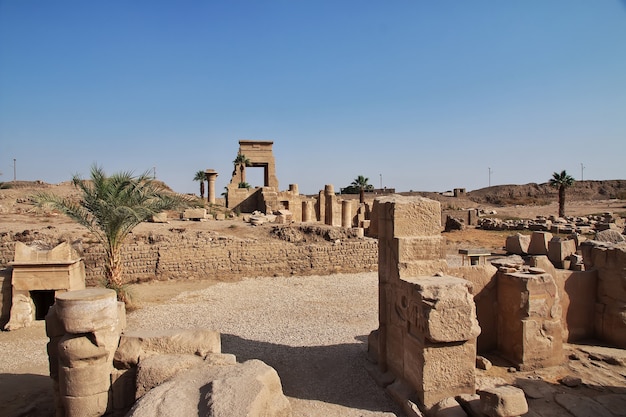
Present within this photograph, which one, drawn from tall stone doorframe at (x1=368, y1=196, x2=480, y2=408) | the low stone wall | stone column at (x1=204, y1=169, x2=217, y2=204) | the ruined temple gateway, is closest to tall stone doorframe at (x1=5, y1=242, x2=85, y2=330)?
the low stone wall

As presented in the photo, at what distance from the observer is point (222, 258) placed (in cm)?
1396

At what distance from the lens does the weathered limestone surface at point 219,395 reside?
3883 mm

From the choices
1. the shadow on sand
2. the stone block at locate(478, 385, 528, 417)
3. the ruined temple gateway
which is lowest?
the shadow on sand

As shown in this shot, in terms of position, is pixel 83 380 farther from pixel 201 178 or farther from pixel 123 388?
pixel 201 178

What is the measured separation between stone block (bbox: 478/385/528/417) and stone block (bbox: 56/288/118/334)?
4.73 meters

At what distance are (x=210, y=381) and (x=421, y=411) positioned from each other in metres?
2.77

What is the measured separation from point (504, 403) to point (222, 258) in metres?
10.9

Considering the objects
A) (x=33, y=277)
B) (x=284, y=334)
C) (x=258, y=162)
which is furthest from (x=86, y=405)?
(x=258, y=162)

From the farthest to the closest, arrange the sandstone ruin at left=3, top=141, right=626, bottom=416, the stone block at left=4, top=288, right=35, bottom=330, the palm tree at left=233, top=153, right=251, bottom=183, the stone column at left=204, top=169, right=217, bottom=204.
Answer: the palm tree at left=233, top=153, right=251, bottom=183 → the stone column at left=204, top=169, right=217, bottom=204 → the stone block at left=4, top=288, right=35, bottom=330 → the sandstone ruin at left=3, top=141, right=626, bottom=416

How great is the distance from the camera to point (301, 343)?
8.15 m

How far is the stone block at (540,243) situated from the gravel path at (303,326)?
6.53 metres

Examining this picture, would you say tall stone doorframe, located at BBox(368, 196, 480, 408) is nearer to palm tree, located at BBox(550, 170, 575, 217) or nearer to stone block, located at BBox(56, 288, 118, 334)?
stone block, located at BBox(56, 288, 118, 334)

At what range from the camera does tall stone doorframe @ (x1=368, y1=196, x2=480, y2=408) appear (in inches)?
201

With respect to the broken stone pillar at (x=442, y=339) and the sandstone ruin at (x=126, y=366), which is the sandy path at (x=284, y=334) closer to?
the broken stone pillar at (x=442, y=339)
